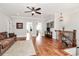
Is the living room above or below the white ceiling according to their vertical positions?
below

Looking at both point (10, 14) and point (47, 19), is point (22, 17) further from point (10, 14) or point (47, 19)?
point (47, 19)

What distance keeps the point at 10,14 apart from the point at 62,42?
2361mm

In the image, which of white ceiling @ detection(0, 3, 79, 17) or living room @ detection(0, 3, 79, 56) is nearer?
white ceiling @ detection(0, 3, 79, 17)

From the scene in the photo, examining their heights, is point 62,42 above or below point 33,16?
below

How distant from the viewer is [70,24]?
3.72m

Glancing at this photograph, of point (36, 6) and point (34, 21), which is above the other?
point (36, 6)

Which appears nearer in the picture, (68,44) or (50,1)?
(50,1)

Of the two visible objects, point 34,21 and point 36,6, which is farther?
point 34,21

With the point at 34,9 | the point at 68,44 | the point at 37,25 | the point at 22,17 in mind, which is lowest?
the point at 68,44

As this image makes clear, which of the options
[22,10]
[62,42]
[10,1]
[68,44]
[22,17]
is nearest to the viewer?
[10,1]

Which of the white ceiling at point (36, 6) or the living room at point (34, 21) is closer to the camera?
the white ceiling at point (36, 6)

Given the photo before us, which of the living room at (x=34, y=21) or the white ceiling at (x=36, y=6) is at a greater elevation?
the white ceiling at (x=36, y=6)

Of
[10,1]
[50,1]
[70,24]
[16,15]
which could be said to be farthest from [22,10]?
[70,24]

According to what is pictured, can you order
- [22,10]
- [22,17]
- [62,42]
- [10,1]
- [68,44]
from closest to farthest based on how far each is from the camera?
[10,1], [22,10], [22,17], [68,44], [62,42]
